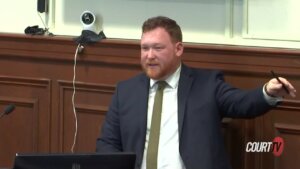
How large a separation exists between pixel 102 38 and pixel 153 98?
0.69 metres

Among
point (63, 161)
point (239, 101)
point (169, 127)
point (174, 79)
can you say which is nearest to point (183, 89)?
point (174, 79)

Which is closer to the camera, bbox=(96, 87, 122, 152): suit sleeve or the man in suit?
the man in suit

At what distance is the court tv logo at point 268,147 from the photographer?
3.13 metres

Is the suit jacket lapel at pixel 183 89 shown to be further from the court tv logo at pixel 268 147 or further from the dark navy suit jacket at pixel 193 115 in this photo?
the court tv logo at pixel 268 147

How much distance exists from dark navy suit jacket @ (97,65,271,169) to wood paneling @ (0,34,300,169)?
0.24 metres

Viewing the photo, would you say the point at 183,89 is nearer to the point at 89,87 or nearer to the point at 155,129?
the point at 155,129

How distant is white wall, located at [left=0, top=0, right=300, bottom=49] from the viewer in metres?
3.12

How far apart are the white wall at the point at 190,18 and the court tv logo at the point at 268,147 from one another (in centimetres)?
48

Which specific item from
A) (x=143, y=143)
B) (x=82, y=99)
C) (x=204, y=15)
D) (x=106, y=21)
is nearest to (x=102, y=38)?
(x=106, y=21)

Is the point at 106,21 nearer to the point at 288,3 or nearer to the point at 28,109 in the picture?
the point at 28,109

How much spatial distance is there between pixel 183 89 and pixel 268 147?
0.55 meters

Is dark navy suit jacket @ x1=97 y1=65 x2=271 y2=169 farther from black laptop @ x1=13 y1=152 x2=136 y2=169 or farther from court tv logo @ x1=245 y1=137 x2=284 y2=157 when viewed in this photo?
black laptop @ x1=13 y1=152 x2=136 y2=169

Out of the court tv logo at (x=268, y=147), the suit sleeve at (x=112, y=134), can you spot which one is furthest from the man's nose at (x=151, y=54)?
the court tv logo at (x=268, y=147)

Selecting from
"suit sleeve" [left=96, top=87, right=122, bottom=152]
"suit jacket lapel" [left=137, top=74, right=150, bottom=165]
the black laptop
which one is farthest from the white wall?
the black laptop
